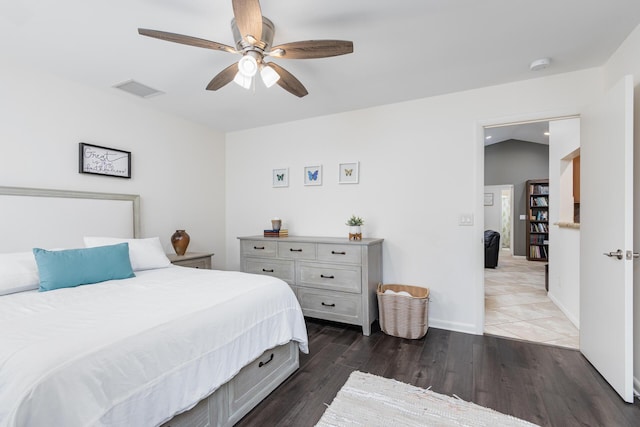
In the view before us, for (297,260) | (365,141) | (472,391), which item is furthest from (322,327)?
(365,141)

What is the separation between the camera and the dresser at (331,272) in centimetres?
292

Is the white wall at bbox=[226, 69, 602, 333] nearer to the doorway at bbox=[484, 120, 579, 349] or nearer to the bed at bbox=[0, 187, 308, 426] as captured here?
the doorway at bbox=[484, 120, 579, 349]

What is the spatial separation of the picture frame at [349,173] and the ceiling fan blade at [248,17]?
6.57ft

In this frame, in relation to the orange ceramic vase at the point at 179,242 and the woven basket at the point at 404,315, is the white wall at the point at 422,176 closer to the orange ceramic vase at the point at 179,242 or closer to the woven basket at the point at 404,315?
the woven basket at the point at 404,315

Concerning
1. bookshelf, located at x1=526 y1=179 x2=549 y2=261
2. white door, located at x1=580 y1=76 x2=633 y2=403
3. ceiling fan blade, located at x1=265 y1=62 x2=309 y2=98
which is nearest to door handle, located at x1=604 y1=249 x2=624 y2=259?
white door, located at x1=580 y1=76 x2=633 y2=403

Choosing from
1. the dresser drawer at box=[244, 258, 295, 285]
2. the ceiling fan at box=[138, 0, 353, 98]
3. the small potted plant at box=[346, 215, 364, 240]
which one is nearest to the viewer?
the ceiling fan at box=[138, 0, 353, 98]

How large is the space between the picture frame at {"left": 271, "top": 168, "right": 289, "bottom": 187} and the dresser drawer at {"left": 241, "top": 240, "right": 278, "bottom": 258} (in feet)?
2.90

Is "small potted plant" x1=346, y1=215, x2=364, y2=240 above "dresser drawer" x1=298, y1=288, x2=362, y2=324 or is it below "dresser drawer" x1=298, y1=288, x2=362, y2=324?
above

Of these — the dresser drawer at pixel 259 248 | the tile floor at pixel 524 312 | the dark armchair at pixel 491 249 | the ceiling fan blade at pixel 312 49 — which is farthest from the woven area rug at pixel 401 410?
the dark armchair at pixel 491 249

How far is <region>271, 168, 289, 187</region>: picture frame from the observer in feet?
12.8

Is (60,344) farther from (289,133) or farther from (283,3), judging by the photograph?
(289,133)

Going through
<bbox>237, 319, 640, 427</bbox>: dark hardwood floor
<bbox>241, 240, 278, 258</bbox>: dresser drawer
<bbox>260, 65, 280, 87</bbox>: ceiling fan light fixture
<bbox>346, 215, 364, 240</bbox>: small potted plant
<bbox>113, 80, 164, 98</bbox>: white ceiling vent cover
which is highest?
<bbox>113, 80, 164, 98</bbox>: white ceiling vent cover

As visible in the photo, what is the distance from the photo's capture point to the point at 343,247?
2986 millimetres

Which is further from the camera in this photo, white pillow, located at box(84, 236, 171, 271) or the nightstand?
the nightstand
